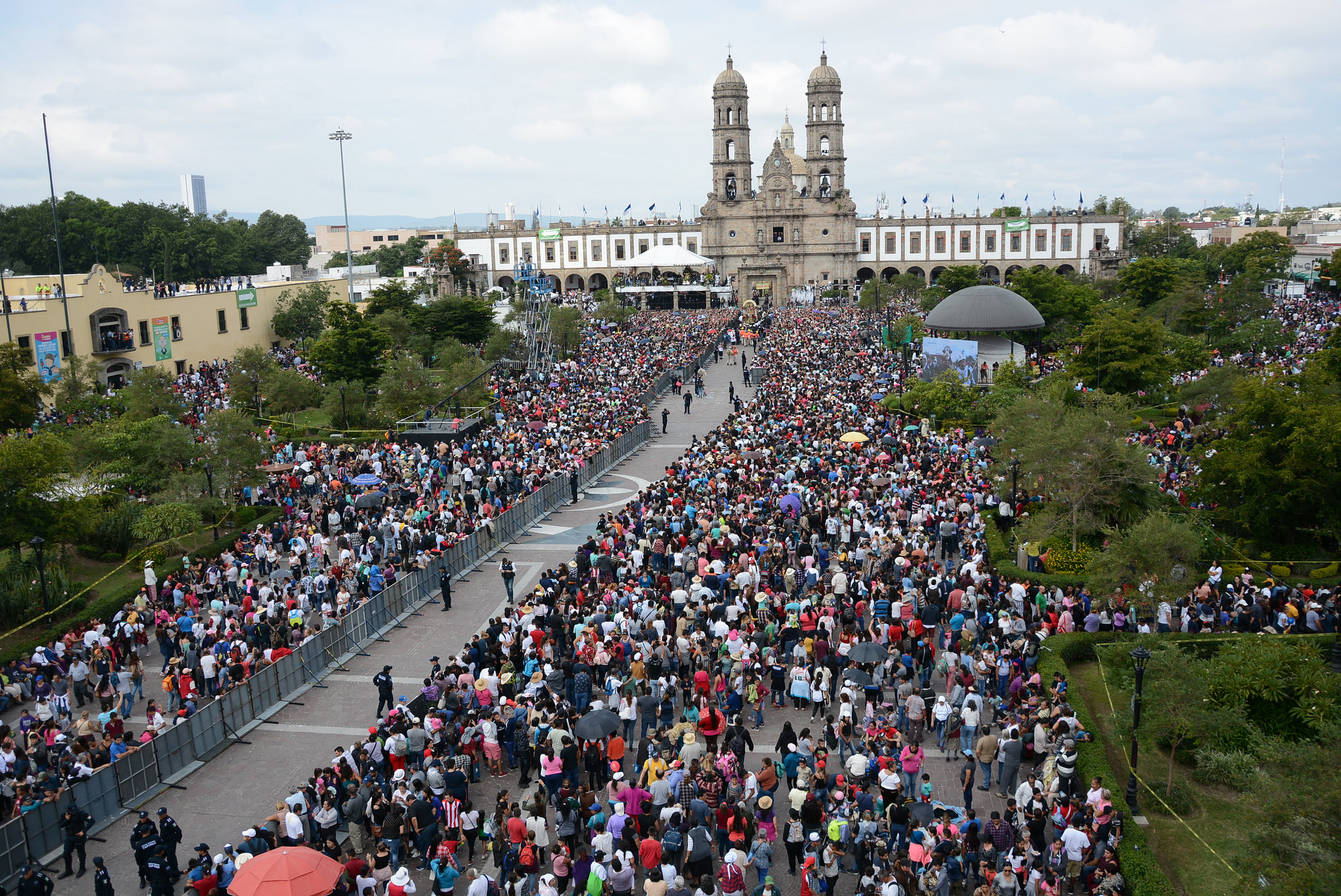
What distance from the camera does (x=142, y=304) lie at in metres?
48.9

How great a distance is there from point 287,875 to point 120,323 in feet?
149

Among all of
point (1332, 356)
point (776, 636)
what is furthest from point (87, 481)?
point (1332, 356)

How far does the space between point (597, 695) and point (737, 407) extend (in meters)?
24.5

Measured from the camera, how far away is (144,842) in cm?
1166

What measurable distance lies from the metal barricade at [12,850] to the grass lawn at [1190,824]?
43.8 ft

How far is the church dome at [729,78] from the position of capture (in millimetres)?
86938

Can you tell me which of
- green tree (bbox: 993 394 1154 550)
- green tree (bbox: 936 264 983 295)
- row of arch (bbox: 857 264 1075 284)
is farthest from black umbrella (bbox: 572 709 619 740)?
row of arch (bbox: 857 264 1075 284)

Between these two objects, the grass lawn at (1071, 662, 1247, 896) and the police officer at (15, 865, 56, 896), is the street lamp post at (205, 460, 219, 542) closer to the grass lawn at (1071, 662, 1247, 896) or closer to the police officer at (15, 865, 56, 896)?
the police officer at (15, 865, 56, 896)

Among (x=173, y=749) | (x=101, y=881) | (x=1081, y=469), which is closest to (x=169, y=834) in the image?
(x=101, y=881)

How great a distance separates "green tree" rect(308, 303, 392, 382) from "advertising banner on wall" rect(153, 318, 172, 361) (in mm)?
12178

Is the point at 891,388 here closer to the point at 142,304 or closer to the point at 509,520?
the point at 509,520

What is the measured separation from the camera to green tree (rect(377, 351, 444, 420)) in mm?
36688

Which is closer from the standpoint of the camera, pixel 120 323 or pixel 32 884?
pixel 32 884

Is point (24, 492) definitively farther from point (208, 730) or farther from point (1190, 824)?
point (1190, 824)
